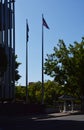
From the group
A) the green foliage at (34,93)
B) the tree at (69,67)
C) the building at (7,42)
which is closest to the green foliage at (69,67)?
the tree at (69,67)

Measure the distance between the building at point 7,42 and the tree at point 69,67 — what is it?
1385 centimetres

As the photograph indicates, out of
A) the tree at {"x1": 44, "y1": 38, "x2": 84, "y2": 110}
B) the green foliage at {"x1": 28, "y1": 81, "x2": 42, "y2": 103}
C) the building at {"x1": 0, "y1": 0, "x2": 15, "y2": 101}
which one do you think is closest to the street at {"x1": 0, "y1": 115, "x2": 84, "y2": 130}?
the building at {"x1": 0, "y1": 0, "x2": 15, "y2": 101}

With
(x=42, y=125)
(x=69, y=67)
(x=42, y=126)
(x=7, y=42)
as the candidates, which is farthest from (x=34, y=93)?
(x=42, y=126)

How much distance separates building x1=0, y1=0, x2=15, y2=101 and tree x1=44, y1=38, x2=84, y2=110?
13851 mm

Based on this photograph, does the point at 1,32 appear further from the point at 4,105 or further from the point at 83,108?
the point at 83,108

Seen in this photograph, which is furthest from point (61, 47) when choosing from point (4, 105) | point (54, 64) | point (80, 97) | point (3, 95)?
point (4, 105)

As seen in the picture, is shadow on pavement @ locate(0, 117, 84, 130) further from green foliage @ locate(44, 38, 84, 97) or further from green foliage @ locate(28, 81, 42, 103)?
green foliage @ locate(28, 81, 42, 103)

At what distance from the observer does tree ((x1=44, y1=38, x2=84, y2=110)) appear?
73.4 meters

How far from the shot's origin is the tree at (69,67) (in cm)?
7344

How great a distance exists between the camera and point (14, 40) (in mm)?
61969

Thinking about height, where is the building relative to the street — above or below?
above

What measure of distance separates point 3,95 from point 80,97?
21.8 metres

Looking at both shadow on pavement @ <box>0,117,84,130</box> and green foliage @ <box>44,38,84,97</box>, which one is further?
green foliage @ <box>44,38,84,97</box>

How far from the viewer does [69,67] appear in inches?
2911
